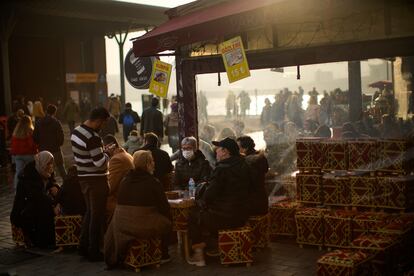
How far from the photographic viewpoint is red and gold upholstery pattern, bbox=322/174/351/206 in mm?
7418

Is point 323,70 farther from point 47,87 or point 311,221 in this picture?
point 47,87

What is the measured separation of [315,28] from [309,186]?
2045 mm

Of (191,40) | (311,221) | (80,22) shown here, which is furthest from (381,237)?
(80,22)

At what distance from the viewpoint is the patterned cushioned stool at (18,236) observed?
801 centimetres

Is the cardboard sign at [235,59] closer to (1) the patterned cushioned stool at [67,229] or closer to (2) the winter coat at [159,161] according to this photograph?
(2) the winter coat at [159,161]

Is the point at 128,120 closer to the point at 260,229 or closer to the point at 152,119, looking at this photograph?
the point at 152,119

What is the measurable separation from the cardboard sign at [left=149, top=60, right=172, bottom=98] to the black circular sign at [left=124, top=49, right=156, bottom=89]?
9.4 inches

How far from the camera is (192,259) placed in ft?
22.9

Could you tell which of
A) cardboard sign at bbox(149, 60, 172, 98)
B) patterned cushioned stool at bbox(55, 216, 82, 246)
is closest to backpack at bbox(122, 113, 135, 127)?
cardboard sign at bbox(149, 60, 172, 98)

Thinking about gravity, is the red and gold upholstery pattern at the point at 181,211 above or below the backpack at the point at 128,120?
below

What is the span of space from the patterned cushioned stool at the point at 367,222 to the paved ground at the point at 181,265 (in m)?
0.53

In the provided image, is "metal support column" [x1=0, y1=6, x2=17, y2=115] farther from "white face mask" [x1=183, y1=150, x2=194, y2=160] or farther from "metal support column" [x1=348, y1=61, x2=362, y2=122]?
"metal support column" [x1=348, y1=61, x2=362, y2=122]

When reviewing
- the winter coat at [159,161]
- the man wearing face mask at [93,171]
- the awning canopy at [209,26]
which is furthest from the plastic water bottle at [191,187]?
the awning canopy at [209,26]

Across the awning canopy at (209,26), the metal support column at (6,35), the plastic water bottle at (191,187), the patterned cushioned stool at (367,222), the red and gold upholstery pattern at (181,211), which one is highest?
the metal support column at (6,35)
